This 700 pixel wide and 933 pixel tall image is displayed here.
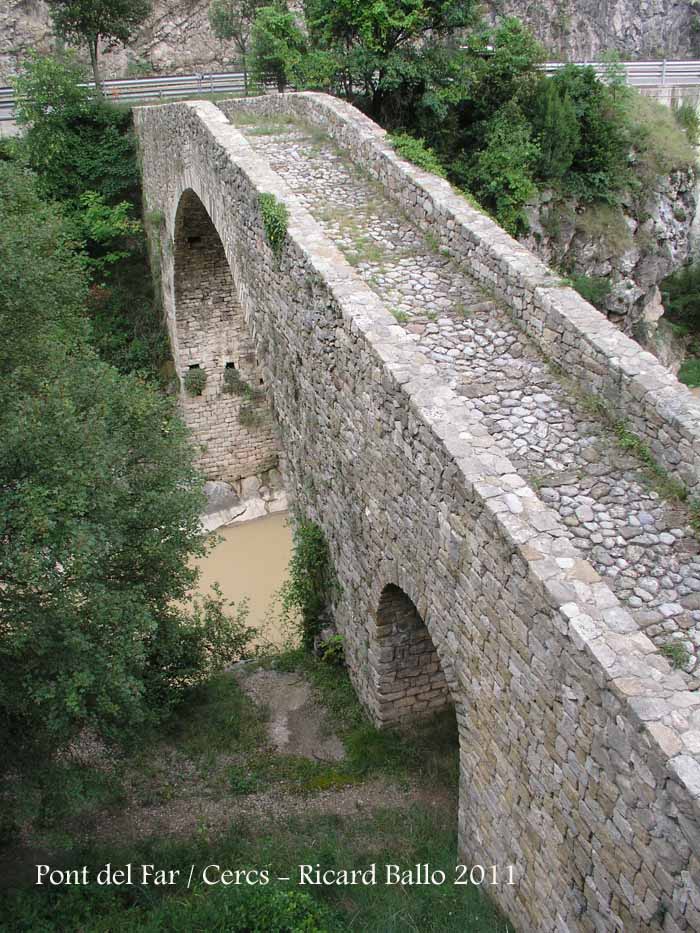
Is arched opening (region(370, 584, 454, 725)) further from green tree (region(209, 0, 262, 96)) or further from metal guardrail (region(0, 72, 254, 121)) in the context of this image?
green tree (region(209, 0, 262, 96))

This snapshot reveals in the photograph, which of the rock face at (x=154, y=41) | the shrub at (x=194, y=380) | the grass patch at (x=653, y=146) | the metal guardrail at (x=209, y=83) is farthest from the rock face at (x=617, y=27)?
the shrub at (x=194, y=380)

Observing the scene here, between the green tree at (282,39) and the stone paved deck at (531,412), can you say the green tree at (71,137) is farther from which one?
the stone paved deck at (531,412)

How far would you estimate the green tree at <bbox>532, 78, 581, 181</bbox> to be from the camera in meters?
15.2

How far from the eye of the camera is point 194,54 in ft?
89.4

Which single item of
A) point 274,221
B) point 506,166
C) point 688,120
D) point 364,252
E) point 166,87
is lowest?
point 364,252

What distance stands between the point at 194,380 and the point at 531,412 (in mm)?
10898

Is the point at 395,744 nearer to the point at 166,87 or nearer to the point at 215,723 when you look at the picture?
the point at 215,723

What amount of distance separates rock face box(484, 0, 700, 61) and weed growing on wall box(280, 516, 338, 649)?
79.7 ft

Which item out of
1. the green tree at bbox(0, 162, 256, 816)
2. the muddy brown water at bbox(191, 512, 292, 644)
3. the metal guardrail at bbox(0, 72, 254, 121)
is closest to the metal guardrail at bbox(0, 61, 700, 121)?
the metal guardrail at bbox(0, 72, 254, 121)

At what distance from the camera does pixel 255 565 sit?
15258 millimetres

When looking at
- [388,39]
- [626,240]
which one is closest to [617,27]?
[626,240]

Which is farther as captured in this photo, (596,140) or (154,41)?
(154,41)

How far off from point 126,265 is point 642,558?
15384mm

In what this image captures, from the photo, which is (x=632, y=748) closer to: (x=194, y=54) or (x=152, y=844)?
(x=152, y=844)
